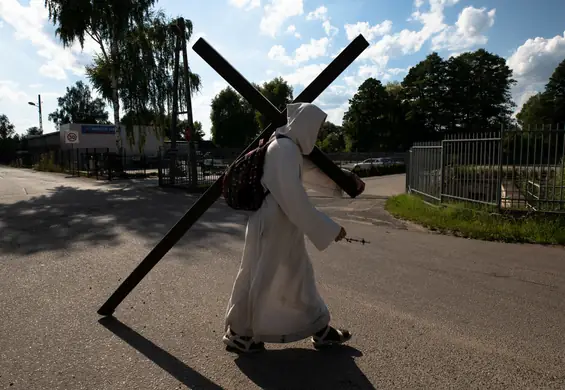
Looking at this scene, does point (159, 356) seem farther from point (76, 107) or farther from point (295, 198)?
point (76, 107)

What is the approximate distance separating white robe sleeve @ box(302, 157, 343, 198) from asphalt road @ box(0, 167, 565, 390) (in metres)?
1.20

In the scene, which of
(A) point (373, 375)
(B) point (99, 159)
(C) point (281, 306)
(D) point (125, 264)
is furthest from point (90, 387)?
(B) point (99, 159)

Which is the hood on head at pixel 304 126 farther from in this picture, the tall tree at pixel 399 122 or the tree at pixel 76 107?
the tree at pixel 76 107

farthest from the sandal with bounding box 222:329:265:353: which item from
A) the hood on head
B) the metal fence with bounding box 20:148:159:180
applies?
the metal fence with bounding box 20:148:159:180

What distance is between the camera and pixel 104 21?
23.5 meters

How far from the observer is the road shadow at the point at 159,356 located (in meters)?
2.75

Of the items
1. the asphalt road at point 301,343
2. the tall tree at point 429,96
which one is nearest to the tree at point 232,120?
the tall tree at point 429,96

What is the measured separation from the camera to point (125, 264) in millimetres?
5773

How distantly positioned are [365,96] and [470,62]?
1725 centimetres

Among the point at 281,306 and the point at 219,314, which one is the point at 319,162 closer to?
the point at 281,306

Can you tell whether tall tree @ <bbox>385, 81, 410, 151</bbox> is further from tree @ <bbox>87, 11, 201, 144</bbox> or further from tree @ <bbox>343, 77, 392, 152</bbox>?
tree @ <bbox>87, 11, 201, 144</bbox>

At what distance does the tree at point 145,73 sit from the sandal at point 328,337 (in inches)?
921

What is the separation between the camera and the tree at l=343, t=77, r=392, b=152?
6462 centimetres

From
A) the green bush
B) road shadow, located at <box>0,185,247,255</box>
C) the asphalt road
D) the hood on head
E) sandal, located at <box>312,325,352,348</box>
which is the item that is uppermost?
the hood on head
